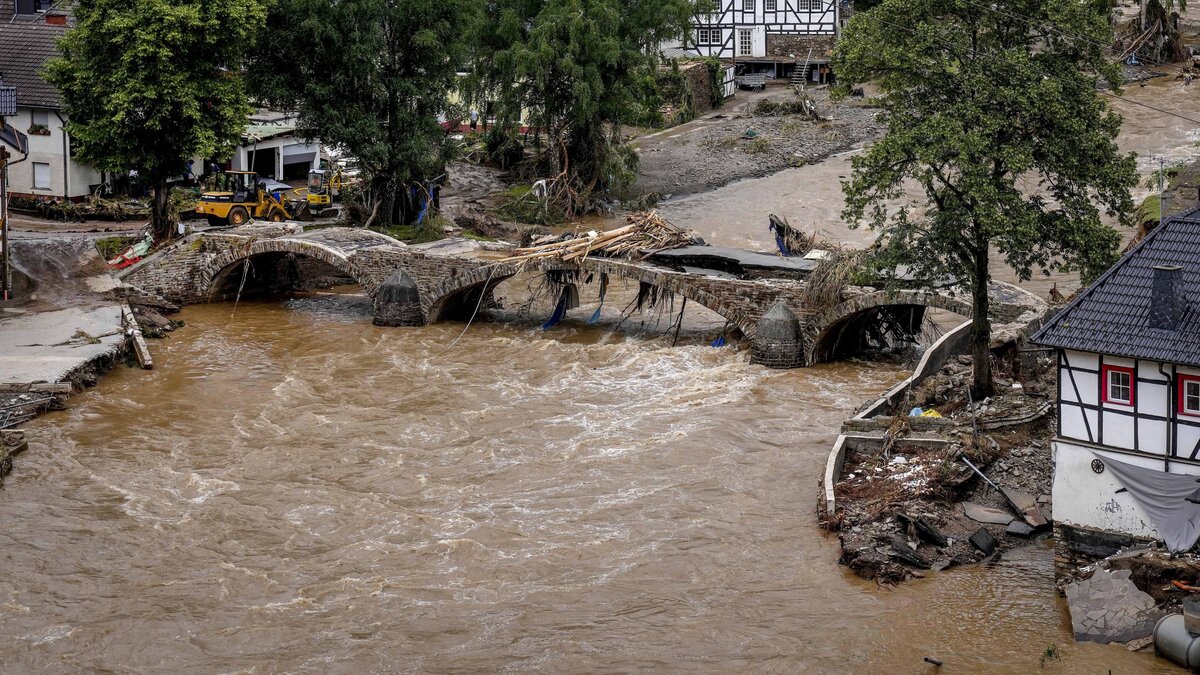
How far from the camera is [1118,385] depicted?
2277 centimetres

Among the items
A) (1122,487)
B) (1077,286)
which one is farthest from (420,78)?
(1122,487)

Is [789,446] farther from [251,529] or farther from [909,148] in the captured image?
[251,529]

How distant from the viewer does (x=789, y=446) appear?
1256 inches

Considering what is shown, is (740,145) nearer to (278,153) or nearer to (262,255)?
(278,153)

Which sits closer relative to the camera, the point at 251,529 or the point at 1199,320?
the point at 1199,320

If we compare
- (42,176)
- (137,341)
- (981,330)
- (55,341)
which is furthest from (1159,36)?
(55,341)

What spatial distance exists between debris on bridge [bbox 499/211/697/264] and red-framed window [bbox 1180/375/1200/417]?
20.7 meters

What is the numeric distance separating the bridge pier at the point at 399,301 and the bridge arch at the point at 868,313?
12654 millimetres

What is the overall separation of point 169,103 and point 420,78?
380 inches

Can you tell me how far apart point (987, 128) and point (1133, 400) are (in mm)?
7185

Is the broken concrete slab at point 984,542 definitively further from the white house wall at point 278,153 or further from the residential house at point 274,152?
the residential house at point 274,152

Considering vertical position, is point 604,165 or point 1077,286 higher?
point 604,165

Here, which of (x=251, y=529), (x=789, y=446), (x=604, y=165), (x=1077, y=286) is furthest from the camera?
(x=604, y=165)

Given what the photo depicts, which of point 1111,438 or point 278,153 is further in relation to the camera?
point 278,153
